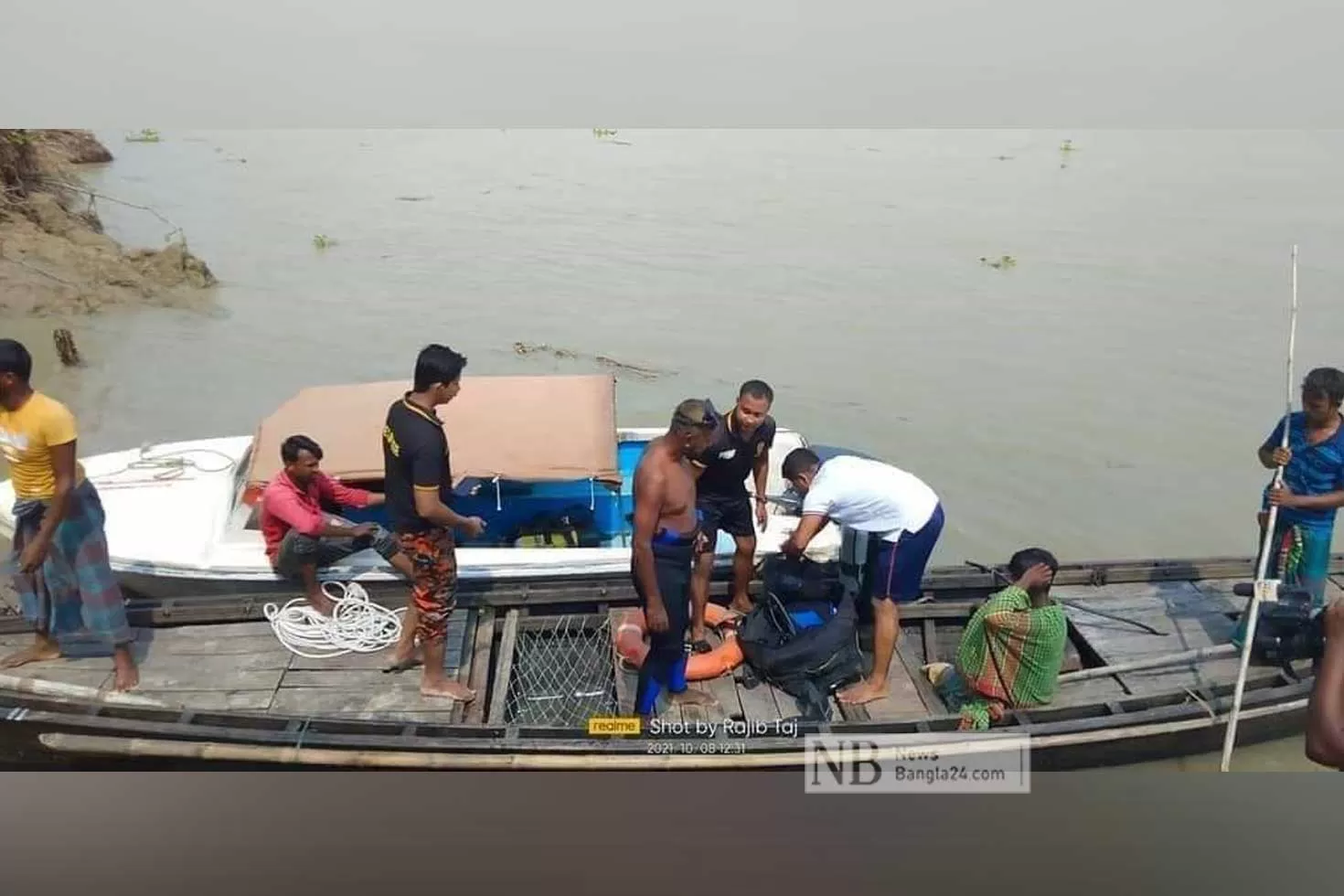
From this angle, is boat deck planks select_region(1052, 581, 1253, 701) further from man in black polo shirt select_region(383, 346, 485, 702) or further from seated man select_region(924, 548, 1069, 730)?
man in black polo shirt select_region(383, 346, 485, 702)

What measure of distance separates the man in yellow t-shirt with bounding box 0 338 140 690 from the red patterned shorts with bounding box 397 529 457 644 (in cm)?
145

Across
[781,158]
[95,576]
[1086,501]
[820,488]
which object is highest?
[781,158]

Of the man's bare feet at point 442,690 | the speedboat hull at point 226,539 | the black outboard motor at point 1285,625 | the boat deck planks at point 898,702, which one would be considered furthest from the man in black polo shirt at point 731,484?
the black outboard motor at point 1285,625

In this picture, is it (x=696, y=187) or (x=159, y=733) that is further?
(x=696, y=187)

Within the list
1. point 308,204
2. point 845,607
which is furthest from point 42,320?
point 845,607

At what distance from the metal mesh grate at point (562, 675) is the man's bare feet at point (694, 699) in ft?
Answer: 1.15

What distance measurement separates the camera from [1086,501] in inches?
373

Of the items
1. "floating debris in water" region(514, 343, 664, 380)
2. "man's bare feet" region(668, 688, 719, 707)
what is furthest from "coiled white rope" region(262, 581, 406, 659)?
"floating debris in water" region(514, 343, 664, 380)

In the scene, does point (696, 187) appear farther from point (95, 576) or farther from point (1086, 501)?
point (95, 576)

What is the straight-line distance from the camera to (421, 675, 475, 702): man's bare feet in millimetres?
4559

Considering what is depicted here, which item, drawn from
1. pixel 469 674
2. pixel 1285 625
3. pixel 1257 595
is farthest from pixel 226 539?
pixel 1285 625

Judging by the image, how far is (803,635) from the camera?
4.79 m

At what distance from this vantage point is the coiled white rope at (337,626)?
486cm

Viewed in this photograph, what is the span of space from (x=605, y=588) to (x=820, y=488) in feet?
5.44
